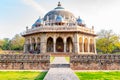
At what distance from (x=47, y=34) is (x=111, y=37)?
1562 cm

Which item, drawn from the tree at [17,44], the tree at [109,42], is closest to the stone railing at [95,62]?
the tree at [109,42]

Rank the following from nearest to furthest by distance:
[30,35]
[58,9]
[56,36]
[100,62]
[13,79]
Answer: [13,79] → [100,62] → [56,36] → [30,35] → [58,9]

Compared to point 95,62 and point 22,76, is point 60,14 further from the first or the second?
point 22,76

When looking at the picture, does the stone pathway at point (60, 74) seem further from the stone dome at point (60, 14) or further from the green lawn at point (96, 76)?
the stone dome at point (60, 14)

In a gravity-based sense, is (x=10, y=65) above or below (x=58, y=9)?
below

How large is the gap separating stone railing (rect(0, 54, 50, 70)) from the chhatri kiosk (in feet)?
54.0

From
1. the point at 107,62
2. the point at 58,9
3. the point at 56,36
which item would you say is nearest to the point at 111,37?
the point at 58,9

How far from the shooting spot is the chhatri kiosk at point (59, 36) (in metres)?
29.1

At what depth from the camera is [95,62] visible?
11406 millimetres

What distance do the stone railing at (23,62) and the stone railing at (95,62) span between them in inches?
66.5

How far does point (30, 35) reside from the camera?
107ft

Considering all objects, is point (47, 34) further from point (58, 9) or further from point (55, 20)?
point (58, 9)

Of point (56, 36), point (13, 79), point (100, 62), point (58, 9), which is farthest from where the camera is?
point (58, 9)

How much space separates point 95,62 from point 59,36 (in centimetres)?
1818
